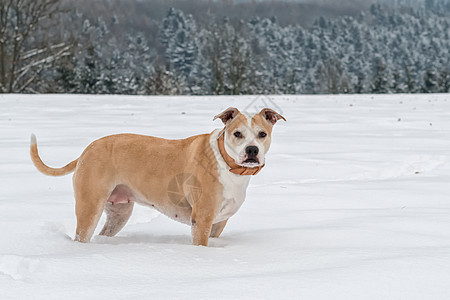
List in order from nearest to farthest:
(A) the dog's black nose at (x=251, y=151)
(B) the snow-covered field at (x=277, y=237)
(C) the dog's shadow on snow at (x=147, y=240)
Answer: (B) the snow-covered field at (x=277, y=237) < (A) the dog's black nose at (x=251, y=151) < (C) the dog's shadow on snow at (x=147, y=240)

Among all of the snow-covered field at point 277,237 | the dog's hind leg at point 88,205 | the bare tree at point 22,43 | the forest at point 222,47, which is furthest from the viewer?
the forest at point 222,47

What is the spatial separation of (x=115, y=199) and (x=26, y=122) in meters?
8.47

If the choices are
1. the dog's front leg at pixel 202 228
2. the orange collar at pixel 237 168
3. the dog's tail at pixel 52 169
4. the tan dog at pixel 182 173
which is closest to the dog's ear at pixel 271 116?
the tan dog at pixel 182 173

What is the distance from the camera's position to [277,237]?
132 inches

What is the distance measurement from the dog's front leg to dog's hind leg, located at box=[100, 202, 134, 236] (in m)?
0.71

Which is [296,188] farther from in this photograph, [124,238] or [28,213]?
[28,213]

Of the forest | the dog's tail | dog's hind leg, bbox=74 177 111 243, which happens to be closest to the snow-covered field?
dog's hind leg, bbox=74 177 111 243

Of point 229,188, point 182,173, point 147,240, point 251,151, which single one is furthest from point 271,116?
point 147,240

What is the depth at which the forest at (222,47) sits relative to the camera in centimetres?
3319

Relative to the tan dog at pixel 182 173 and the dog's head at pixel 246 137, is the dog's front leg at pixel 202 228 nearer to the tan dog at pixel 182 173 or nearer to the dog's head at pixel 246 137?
the tan dog at pixel 182 173

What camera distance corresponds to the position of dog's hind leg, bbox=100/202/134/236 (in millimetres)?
3656

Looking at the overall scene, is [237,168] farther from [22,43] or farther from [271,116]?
[22,43]

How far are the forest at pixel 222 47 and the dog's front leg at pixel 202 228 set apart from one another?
29.2m

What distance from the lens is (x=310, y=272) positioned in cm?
235
